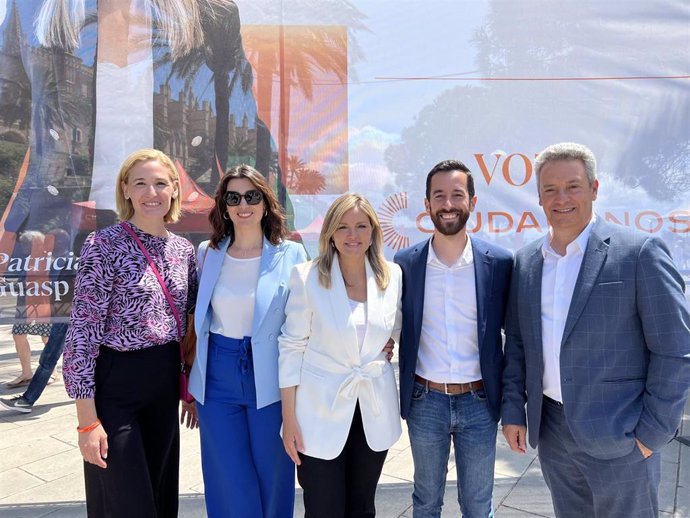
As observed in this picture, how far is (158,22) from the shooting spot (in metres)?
3.21

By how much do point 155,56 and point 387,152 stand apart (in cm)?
164

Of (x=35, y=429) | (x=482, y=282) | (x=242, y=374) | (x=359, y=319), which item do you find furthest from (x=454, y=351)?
(x=35, y=429)

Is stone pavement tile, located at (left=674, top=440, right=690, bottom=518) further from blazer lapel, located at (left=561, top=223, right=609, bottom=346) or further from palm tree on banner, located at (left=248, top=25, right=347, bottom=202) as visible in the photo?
palm tree on banner, located at (left=248, top=25, right=347, bottom=202)

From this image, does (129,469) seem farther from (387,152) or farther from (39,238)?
(387,152)

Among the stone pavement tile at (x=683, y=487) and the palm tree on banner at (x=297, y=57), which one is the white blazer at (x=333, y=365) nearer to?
the palm tree on banner at (x=297, y=57)

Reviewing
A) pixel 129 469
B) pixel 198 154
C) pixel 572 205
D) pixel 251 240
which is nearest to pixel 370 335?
pixel 251 240

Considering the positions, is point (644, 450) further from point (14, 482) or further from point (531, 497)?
point (14, 482)

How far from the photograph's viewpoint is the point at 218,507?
7.28 feet

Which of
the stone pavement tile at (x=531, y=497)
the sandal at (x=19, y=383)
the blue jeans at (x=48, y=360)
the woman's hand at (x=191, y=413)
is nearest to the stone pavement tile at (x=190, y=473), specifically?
the woman's hand at (x=191, y=413)

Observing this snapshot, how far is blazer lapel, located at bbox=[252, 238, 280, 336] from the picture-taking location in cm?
215

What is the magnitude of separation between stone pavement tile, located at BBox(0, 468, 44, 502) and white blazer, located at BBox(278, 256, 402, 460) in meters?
2.59

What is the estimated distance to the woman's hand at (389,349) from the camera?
2.22 m

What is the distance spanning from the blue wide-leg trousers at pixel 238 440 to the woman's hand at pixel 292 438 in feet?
0.39

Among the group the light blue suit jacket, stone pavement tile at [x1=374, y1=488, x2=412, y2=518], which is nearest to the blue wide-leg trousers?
stone pavement tile at [x1=374, y1=488, x2=412, y2=518]
